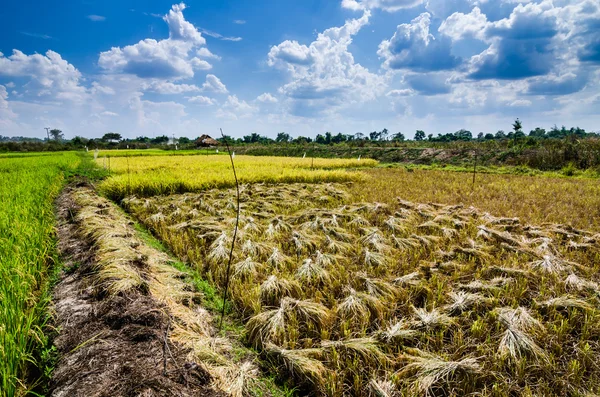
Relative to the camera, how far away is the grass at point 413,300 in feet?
6.89

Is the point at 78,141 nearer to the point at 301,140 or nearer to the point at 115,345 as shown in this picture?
the point at 301,140

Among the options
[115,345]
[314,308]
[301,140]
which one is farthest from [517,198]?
[301,140]

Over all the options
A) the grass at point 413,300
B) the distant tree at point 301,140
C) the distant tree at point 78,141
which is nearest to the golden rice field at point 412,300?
the grass at point 413,300

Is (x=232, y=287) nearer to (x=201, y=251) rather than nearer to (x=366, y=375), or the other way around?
(x=201, y=251)

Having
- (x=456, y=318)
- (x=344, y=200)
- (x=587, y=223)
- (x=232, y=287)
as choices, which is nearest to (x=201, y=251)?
(x=232, y=287)

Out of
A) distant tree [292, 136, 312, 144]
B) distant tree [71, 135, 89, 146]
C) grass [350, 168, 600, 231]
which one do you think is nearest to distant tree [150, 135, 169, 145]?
distant tree [71, 135, 89, 146]

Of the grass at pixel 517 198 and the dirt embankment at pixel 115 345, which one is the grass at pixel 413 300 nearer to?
the grass at pixel 517 198

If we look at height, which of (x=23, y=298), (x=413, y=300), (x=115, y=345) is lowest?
(x=413, y=300)

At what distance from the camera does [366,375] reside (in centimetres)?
212

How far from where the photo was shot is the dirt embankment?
1776 millimetres

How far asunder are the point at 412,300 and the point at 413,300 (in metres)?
0.01

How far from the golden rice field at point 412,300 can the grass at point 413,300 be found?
0.5 inches

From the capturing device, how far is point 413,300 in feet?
10.0

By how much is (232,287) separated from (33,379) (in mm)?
1767
